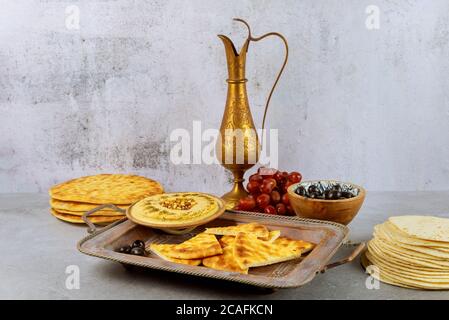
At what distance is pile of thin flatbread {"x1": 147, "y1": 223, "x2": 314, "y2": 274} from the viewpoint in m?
1.35

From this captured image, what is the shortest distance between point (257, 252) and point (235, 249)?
0.05m

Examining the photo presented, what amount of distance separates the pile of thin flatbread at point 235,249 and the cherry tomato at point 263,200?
221 mm

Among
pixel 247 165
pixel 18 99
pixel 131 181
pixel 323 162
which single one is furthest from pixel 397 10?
pixel 18 99

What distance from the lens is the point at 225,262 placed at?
135 centimetres

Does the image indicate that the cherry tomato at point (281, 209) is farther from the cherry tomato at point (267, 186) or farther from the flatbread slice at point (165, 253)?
the flatbread slice at point (165, 253)

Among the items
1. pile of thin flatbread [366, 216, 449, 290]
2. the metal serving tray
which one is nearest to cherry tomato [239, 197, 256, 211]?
the metal serving tray

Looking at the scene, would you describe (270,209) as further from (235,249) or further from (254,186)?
(235,249)

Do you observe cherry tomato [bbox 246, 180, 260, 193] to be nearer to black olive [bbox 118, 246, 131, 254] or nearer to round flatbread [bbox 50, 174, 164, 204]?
round flatbread [bbox 50, 174, 164, 204]

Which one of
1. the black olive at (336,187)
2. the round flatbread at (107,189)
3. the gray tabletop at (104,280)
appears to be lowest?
the gray tabletop at (104,280)

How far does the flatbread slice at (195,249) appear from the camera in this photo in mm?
1365

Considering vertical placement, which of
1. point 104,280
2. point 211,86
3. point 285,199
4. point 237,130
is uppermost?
point 211,86

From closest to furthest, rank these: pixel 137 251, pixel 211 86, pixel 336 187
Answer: pixel 137 251, pixel 336 187, pixel 211 86

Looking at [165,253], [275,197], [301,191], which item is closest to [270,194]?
[275,197]

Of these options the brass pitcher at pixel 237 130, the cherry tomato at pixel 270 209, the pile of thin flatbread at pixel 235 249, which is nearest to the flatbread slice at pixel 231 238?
the pile of thin flatbread at pixel 235 249
